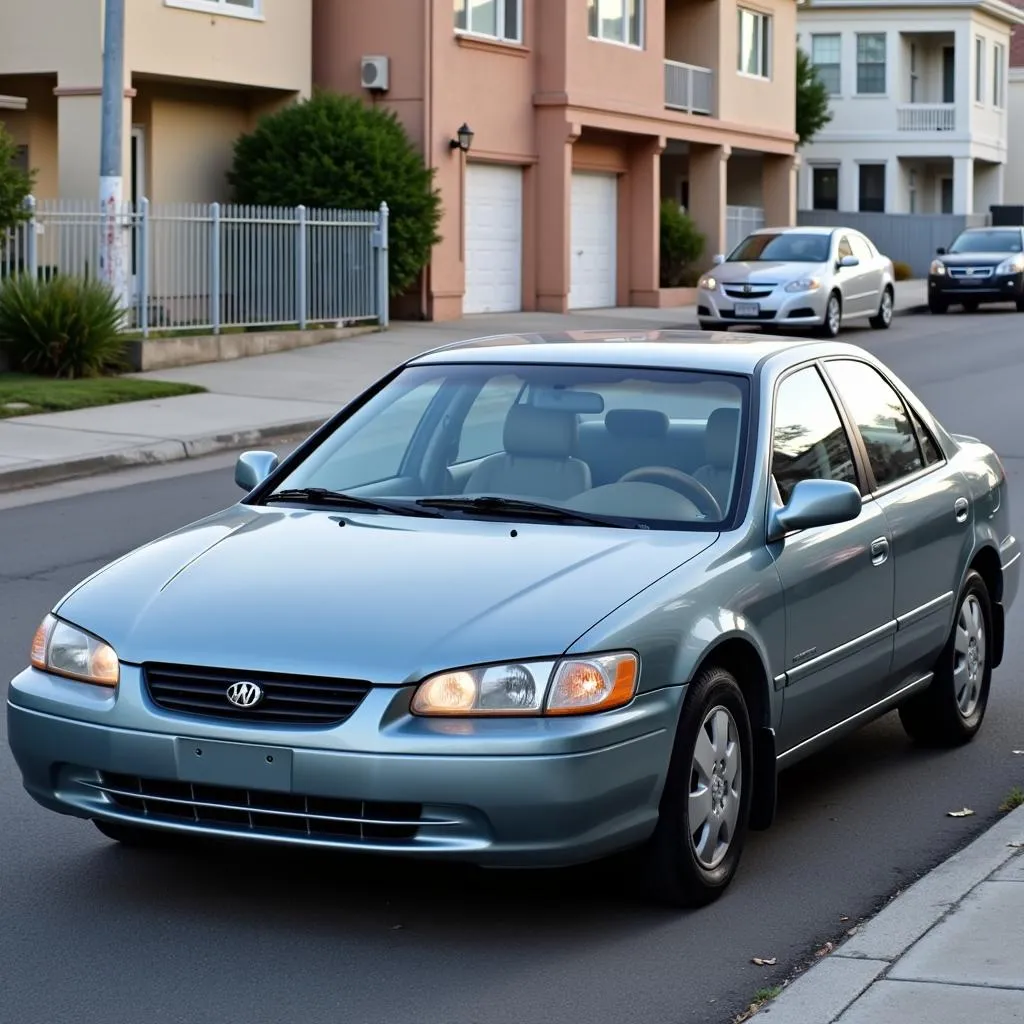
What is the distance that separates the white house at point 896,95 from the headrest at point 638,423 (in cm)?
4923

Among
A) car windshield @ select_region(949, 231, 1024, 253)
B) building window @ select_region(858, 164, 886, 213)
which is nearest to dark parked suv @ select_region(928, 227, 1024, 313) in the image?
car windshield @ select_region(949, 231, 1024, 253)

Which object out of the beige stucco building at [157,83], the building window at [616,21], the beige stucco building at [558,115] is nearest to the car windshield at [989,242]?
the beige stucco building at [558,115]

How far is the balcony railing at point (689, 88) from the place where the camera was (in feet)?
121

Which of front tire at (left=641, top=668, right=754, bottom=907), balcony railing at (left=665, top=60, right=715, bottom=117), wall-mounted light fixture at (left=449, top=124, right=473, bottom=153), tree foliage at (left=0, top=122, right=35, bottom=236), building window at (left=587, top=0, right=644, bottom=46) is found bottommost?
front tire at (left=641, top=668, right=754, bottom=907)

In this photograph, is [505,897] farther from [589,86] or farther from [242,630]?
[589,86]

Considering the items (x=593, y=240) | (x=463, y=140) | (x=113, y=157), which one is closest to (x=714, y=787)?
(x=113, y=157)

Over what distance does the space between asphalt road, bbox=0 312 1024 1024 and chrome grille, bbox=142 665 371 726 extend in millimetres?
607

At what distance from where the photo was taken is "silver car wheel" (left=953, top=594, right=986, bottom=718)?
286 inches

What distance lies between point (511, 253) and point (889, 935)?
28050mm

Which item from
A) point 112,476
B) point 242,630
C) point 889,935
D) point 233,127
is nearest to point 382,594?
point 242,630

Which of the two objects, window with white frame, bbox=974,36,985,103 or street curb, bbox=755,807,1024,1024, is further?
window with white frame, bbox=974,36,985,103

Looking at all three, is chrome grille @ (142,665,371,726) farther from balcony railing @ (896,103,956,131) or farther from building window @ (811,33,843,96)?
balcony railing @ (896,103,956,131)

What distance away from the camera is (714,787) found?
5414mm

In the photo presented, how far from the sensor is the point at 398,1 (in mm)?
29156
